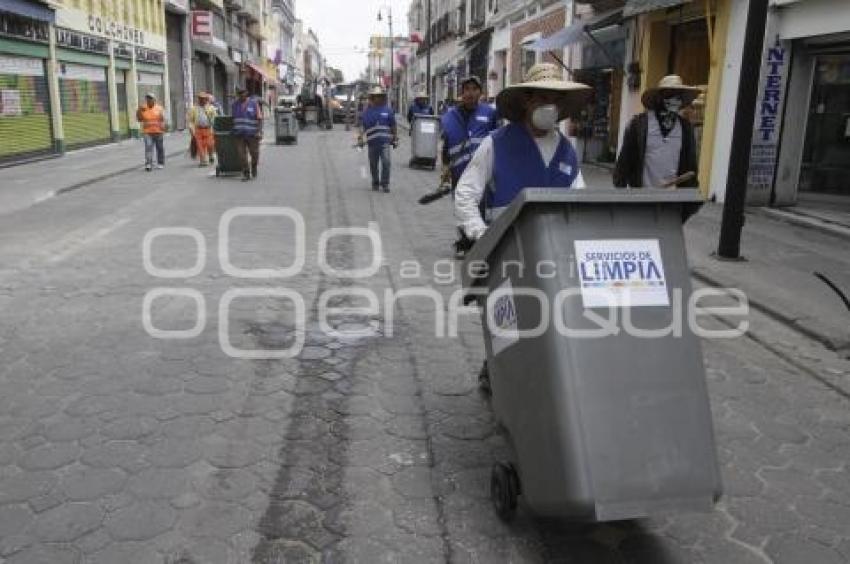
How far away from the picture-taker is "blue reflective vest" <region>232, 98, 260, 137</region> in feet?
48.3

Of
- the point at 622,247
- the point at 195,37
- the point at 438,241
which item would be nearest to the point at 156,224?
the point at 438,241

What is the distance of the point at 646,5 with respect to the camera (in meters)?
13.5

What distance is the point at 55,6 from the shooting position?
1934 cm

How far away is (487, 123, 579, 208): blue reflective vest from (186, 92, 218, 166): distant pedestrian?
15.0 m

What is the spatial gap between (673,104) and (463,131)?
2.49 metres

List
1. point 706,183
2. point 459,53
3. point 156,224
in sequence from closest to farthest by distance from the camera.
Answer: point 156,224
point 706,183
point 459,53

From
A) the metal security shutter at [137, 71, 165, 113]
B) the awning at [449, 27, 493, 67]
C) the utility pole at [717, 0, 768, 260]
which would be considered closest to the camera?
the utility pole at [717, 0, 768, 260]

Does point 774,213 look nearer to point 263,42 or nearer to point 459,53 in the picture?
point 459,53

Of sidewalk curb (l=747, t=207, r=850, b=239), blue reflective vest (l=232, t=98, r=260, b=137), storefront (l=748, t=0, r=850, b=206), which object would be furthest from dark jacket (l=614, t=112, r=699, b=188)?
blue reflective vest (l=232, t=98, r=260, b=137)

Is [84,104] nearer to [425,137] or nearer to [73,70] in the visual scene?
[73,70]

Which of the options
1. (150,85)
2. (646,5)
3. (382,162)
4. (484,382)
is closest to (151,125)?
(382,162)

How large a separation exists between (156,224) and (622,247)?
26.8ft

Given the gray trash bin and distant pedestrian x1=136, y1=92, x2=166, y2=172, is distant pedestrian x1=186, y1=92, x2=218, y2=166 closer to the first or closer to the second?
distant pedestrian x1=136, y1=92, x2=166, y2=172

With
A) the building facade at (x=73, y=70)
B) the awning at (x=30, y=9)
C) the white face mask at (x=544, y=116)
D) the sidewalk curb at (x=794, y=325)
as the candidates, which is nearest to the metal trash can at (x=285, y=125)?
the building facade at (x=73, y=70)
